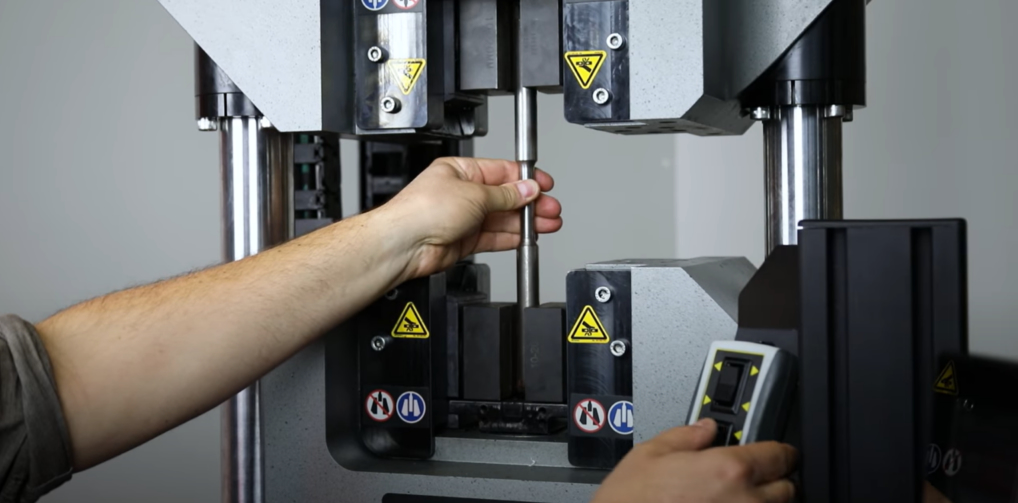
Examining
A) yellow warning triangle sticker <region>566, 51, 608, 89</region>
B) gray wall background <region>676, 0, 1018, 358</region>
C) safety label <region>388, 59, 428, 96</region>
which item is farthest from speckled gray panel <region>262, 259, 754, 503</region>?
gray wall background <region>676, 0, 1018, 358</region>

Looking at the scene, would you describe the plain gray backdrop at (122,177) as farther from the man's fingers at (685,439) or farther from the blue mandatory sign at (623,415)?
the man's fingers at (685,439)

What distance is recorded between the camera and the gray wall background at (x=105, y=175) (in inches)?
123

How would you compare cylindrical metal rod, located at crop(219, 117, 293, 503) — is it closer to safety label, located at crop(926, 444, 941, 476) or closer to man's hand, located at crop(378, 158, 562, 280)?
man's hand, located at crop(378, 158, 562, 280)

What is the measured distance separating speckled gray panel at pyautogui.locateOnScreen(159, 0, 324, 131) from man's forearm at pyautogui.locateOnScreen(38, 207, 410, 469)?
6.6 inches

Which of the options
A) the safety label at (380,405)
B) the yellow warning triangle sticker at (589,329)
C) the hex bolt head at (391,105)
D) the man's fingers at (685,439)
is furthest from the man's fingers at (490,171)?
the man's fingers at (685,439)

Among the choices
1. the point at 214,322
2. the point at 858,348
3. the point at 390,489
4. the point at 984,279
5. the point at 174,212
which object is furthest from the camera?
the point at 174,212

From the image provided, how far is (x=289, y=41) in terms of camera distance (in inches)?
54.6

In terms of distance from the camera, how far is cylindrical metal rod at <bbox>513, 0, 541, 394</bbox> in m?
1.48

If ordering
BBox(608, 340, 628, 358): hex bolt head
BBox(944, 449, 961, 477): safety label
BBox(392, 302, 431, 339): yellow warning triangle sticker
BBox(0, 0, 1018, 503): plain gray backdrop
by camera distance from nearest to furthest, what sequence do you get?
Result: BBox(944, 449, 961, 477): safety label
BBox(608, 340, 628, 358): hex bolt head
BBox(392, 302, 431, 339): yellow warning triangle sticker
BBox(0, 0, 1018, 503): plain gray backdrop

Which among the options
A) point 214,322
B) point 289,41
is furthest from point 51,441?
point 289,41

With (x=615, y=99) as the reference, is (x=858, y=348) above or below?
below

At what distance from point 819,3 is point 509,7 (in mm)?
409

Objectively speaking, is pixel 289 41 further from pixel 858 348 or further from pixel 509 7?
pixel 858 348

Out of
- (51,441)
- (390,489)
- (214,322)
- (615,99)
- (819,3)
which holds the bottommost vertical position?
(390,489)
